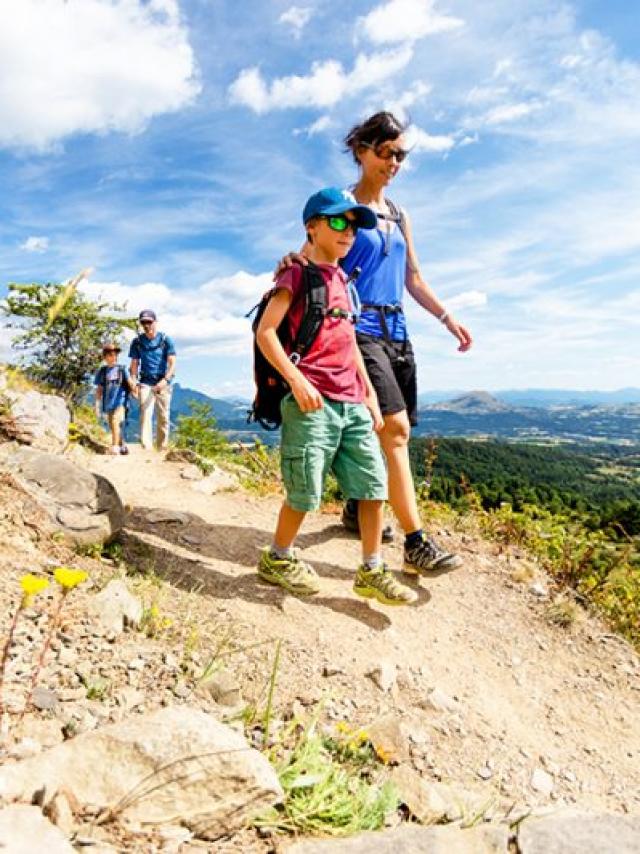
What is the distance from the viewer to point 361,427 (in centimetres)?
374

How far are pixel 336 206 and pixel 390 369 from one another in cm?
122

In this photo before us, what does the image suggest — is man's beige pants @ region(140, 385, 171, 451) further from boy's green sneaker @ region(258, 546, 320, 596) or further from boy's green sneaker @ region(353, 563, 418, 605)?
boy's green sneaker @ region(353, 563, 418, 605)

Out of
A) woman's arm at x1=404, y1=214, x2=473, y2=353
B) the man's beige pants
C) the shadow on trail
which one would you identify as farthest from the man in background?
woman's arm at x1=404, y1=214, x2=473, y2=353

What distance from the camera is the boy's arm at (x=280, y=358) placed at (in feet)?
11.0

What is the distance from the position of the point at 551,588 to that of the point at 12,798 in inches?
174

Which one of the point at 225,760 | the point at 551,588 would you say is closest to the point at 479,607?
the point at 551,588

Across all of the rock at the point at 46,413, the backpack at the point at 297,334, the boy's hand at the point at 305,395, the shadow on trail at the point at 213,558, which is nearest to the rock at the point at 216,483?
the shadow on trail at the point at 213,558

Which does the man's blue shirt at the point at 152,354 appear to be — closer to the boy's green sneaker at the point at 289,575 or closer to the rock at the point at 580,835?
the boy's green sneaker at the point at 289,575

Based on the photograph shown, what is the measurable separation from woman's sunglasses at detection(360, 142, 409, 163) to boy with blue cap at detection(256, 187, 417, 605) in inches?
30.0

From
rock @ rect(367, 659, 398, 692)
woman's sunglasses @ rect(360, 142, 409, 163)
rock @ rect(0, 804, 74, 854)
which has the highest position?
woman's sunglasses @ rect(360, 142, 409, 163)

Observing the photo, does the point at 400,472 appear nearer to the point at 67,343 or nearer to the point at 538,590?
the point at 538,590

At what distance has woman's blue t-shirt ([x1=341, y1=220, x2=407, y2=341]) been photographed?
4.00 meters

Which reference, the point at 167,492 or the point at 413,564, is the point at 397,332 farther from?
the point at 167,492

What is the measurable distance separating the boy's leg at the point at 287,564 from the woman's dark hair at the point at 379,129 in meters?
2.52
